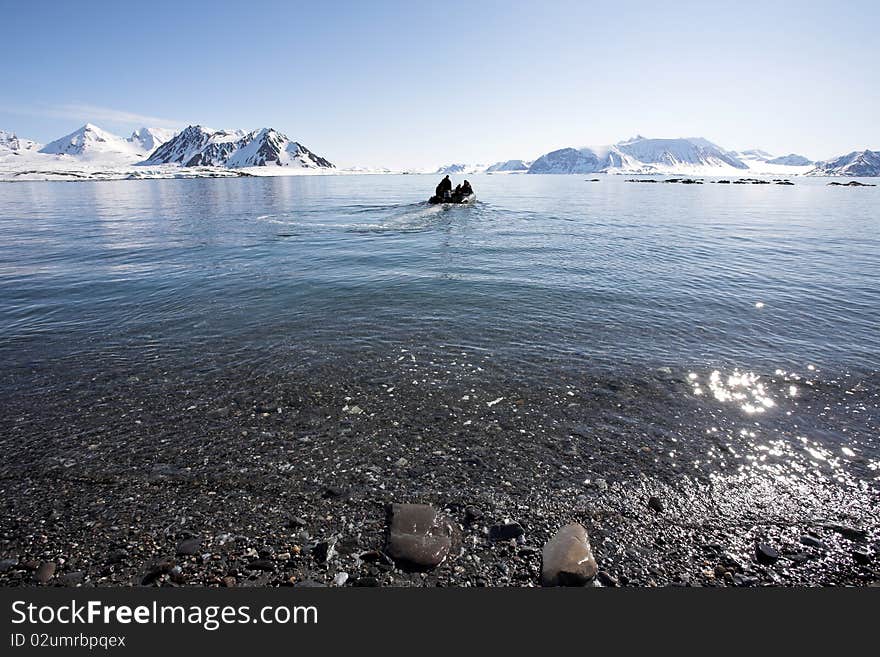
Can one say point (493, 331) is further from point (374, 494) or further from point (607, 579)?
point (607, 579)

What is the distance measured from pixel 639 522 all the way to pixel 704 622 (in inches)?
54.5

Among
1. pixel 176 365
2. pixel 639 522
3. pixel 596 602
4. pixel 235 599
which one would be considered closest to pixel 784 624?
pixel 639 522

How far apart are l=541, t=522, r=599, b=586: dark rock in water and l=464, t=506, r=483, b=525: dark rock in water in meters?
1.03

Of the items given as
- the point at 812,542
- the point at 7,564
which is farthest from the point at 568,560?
the point at 7,564

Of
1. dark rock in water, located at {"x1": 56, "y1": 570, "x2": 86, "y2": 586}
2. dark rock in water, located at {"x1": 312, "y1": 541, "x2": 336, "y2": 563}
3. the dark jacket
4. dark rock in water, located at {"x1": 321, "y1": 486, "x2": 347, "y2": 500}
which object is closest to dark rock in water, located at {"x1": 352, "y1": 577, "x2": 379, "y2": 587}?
dark rock in water, located at {"x1": 312, "y1": 541, "x2": 336, "y2": 563}

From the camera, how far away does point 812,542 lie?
5.64 m

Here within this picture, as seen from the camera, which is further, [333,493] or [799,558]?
[333,493]

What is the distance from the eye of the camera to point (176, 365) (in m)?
10.8

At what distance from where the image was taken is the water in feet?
29.0

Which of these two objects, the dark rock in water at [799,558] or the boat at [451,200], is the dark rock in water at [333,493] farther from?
the boat at [451,200]

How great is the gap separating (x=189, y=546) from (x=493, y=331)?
9.87m

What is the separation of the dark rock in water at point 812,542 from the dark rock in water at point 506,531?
3.95 meters

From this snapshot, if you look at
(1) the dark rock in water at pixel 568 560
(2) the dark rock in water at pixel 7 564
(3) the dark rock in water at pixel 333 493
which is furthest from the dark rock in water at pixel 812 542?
(2) the dark rock in water at pixel 7 564

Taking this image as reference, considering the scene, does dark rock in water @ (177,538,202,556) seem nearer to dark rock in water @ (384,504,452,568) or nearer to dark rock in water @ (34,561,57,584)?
dark rock in water @ (34,561,57,584)
